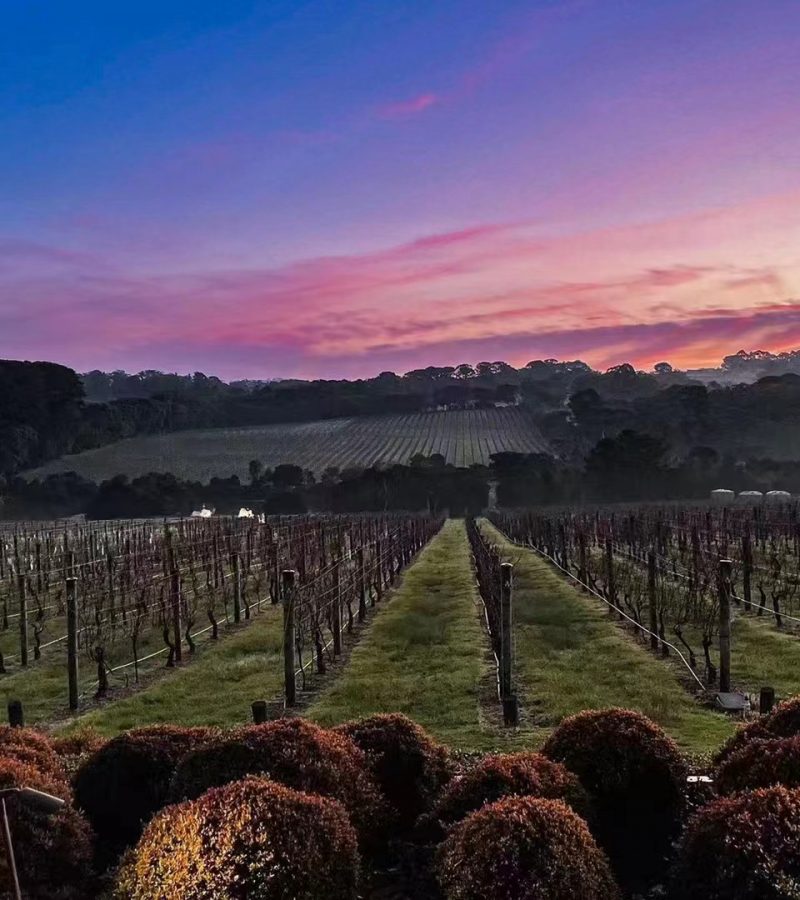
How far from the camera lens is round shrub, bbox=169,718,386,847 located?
13.9 ft

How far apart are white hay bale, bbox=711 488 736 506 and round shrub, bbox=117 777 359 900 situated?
68130 mm

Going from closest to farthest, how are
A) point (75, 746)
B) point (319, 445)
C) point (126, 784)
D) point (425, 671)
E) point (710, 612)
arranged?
point (126, 784)
point (75, 746)
point (425, 671)
point (710, 612)
point (319, 445)

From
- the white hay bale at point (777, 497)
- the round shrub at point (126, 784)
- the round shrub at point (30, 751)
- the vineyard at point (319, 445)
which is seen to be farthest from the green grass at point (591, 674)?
the vineyard at point (319, 445)

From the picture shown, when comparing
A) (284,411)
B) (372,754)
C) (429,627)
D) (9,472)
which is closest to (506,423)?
(284,411)

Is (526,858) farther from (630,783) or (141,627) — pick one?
(141,627)

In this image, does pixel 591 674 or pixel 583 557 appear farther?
pixel 583 557

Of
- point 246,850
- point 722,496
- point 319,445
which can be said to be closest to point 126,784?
point 246,850

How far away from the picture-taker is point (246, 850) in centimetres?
338

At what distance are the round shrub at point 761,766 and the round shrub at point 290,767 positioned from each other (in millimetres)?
1813

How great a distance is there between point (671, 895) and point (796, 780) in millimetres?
780

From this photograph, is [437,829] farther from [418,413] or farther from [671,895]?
[418,413]

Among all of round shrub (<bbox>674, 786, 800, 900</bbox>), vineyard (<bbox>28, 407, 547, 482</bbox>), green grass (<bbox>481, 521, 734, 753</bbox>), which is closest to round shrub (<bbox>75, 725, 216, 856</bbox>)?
round shrub (<bbox>674, 786, 800, 900</bbox>)

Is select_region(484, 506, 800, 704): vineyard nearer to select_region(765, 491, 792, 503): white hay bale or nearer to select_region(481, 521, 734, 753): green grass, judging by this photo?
select_region(481, 521, 734, 753): green grass

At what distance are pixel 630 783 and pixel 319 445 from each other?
329ft
